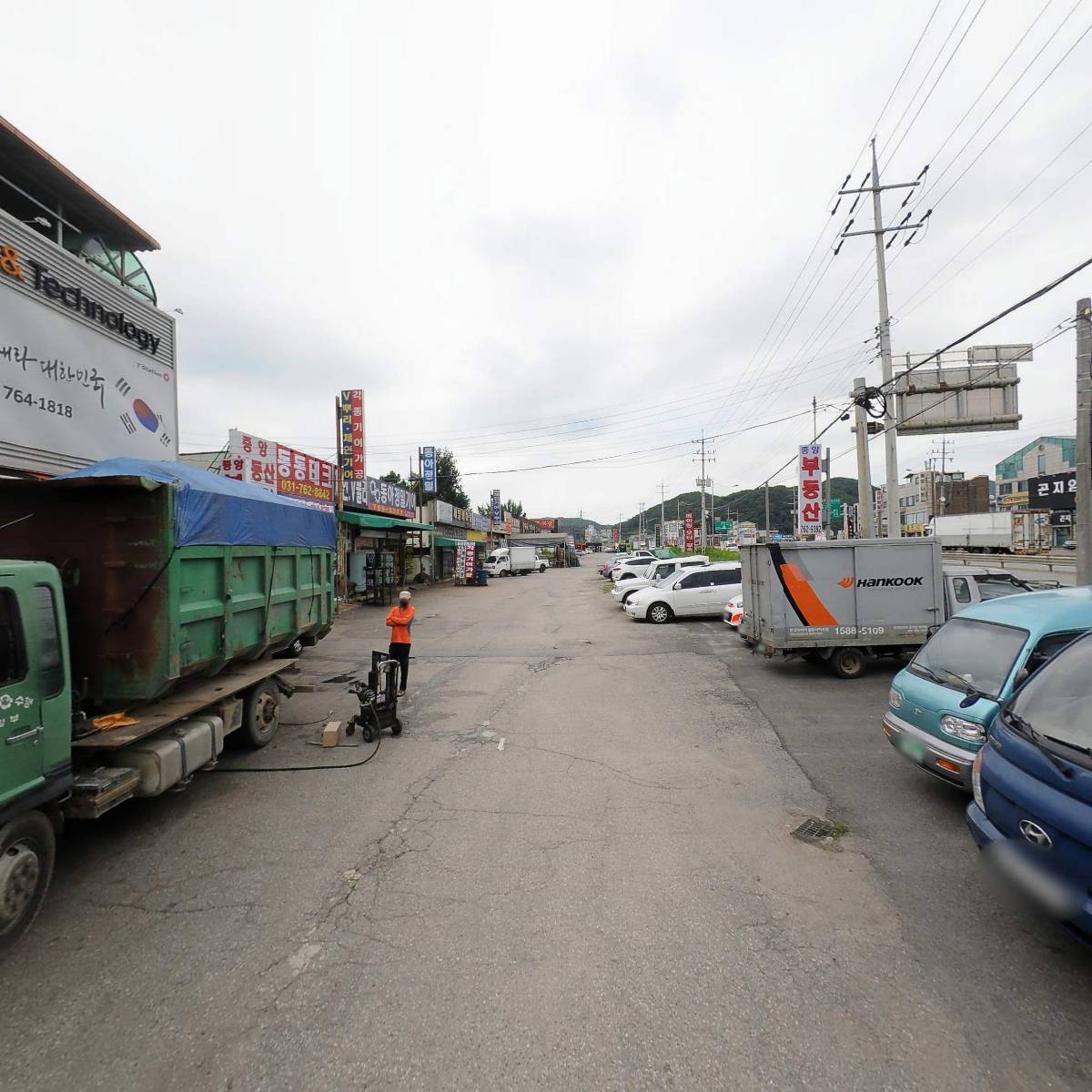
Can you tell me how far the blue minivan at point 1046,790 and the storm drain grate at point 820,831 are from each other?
117 centimetres

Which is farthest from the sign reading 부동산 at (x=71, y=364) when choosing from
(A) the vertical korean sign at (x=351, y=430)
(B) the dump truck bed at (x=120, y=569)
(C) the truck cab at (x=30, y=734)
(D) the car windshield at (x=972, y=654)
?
(A) the vertical korean sign at (x=351, y=430)

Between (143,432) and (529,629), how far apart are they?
1018 centimetres

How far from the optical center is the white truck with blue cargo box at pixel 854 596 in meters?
9.88

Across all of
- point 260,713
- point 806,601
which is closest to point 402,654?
point 260,713

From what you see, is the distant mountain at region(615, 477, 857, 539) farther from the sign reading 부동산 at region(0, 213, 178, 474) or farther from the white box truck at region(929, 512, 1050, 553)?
the sign reading 부동산 at region(0, 213, 178, 474)

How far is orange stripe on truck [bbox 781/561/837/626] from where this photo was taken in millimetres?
9883

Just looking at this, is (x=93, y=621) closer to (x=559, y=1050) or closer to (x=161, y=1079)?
(x=161, y=1079)

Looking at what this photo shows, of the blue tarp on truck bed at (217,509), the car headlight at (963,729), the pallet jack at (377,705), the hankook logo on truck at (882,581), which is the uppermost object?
the blue tarp on truck bed at (217,509)

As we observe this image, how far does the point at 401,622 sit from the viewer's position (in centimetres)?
825

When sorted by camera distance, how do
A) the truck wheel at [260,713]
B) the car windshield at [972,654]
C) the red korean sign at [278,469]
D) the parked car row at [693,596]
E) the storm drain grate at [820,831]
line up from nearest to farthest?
1. the storm drain grate at [820,831]
2. the car windshield at [972,654]
3. the truck wheel at [260,713]
4. the red korean sign at [278,469]
5. the parked car row at [693,596]

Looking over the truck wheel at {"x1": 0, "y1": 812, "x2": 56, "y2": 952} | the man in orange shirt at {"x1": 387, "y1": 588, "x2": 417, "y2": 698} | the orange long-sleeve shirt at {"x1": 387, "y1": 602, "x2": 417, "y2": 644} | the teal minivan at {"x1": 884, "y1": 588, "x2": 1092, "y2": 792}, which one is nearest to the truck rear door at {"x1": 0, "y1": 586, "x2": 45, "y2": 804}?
the truck wheel at {"x1": 0, "y1": 812, "x2": 56, "y2": 952}

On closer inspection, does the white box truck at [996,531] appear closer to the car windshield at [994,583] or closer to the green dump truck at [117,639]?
the car windshield at [994,583]

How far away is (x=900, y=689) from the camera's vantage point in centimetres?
551

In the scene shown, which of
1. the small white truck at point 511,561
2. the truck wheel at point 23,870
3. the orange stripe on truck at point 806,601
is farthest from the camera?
the small white truck at point 511,561
